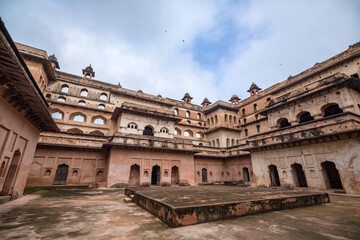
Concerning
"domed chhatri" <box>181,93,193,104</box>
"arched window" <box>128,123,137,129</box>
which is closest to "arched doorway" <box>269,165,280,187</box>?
"arched window" <box>128,123,137,129</box>

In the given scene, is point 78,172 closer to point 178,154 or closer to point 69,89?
point 178,154

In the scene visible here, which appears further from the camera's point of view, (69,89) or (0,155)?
(69,89)

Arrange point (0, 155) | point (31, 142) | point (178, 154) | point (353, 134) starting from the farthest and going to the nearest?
point (178, 154) < point (353, 134) < point (31, 142) < point (0, 155)

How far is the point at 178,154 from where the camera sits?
52.3 ft

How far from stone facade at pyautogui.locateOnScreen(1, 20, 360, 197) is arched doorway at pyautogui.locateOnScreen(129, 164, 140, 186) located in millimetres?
79

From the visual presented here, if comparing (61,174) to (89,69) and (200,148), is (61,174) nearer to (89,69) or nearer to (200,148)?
(200,148)

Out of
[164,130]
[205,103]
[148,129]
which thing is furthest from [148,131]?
[205,103]

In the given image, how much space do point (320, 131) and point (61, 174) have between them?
20.1 meters

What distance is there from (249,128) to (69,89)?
28345 mm

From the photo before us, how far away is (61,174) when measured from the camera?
47.8 ft

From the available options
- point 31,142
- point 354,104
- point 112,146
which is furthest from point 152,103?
point 354,104

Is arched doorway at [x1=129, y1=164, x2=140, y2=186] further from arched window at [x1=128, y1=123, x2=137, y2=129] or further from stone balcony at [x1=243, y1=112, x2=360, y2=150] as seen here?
stone balcony at [x1=243, y1=112, x2=360, y2=150]

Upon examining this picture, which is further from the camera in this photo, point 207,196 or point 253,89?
point 253,89

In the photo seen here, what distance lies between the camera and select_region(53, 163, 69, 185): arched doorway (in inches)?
566
